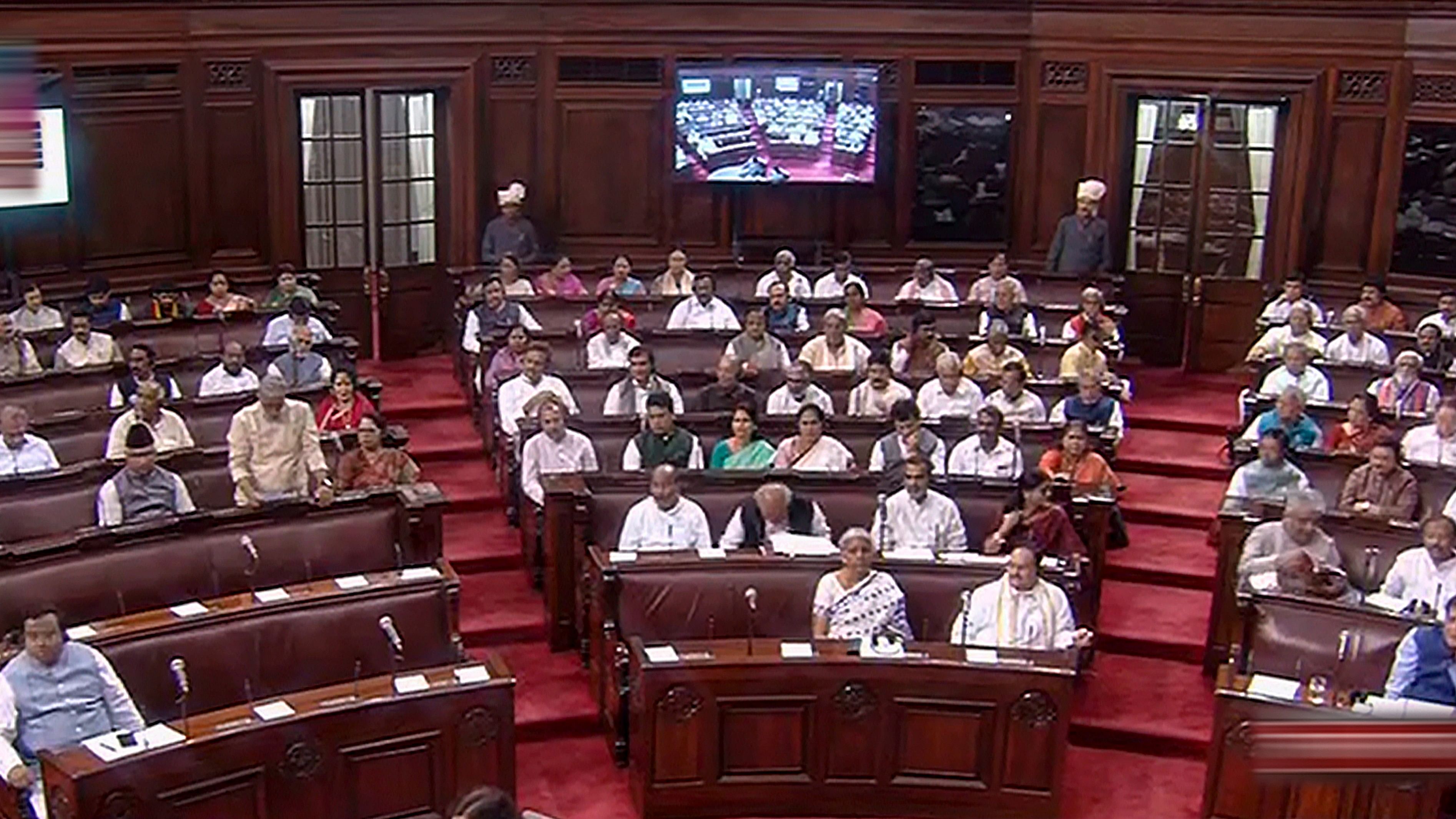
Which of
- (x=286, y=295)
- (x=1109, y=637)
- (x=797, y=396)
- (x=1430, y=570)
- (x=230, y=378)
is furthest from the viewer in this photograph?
(x=286, y=295)

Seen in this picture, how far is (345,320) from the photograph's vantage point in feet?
44.6

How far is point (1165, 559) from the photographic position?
9.89 meters

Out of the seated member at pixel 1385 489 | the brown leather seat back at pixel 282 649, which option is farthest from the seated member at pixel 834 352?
the brown leather seat back at pixel 282 649

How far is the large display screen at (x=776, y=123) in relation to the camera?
13781 millimetres

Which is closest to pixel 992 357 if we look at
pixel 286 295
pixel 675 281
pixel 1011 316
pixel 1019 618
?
pixel 1011 316

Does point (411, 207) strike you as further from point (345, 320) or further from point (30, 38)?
point (30, 38)

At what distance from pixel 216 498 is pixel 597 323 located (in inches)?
129

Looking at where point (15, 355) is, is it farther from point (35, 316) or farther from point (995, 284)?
point (995, 284)

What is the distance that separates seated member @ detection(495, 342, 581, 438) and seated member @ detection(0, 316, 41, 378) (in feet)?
9.35

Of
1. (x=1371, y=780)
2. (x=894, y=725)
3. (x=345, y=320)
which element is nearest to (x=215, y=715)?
(x=894, y=725)

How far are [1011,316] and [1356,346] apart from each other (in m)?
2.28

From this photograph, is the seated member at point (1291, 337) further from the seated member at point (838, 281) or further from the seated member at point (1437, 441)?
the seated member at point (838, 281)

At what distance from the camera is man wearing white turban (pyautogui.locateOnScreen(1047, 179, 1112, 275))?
43.4 feet

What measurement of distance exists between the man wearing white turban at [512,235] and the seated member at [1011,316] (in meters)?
3.59
